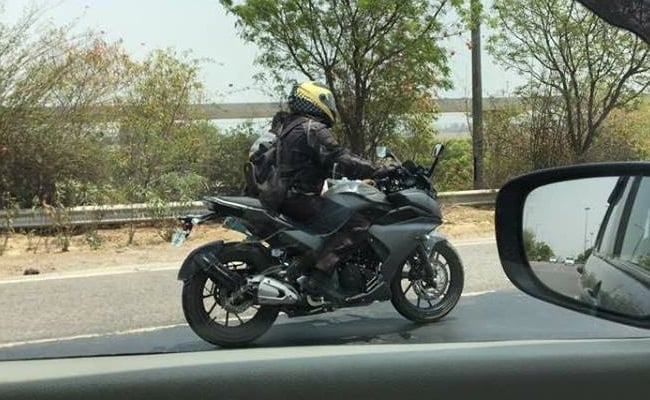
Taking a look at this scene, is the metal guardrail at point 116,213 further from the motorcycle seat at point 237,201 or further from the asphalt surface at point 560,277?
the asphalt surface at point 560,277

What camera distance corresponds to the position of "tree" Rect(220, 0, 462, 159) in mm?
3758

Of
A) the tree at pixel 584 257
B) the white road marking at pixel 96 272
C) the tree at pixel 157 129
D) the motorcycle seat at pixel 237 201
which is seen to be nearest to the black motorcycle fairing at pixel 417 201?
the motorcycle seat at pixel 237 201

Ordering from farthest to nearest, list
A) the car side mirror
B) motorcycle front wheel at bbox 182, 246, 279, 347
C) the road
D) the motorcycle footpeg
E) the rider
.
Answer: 1. the rider
2. the motorcycle footpeg
3. motorcycle front wheel at bbox 182, 246, 279, 347
4. the road
5. the car side mirror

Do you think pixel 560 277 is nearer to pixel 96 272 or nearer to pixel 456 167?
pixel 456 167

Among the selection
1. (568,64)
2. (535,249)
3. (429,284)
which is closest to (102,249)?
(429,284)

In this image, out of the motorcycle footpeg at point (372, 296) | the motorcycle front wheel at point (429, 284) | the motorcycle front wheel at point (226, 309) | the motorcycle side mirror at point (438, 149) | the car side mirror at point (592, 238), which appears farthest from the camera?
the motorcycle side mirror at point (438, 149)

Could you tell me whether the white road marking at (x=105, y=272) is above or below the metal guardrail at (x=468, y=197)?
below

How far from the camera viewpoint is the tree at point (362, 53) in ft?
12.3

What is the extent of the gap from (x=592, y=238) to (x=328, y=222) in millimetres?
1742

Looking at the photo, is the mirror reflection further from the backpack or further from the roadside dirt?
the roadside dirt

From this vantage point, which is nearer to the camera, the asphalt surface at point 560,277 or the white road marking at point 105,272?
the asphalt surface at point 560,277

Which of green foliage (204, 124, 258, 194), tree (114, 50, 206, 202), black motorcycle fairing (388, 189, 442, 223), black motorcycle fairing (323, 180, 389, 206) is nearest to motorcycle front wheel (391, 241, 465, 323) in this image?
black motorcycle fairing (388, 189, 442, 223)

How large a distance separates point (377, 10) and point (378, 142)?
1282mm

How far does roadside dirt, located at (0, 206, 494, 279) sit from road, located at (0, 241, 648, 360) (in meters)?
0.58
